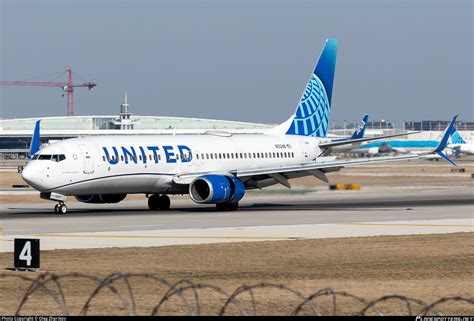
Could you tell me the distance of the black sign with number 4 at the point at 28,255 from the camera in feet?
95.3

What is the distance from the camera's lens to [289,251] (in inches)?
1372

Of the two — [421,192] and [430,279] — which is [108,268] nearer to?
[430,279]

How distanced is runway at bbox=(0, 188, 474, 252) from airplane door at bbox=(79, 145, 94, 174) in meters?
2.25

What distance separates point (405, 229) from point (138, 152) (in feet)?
57.2

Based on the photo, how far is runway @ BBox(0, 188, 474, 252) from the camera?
4022 centimetres

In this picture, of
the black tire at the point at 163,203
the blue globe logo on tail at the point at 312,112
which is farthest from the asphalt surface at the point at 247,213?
the blue globe logo on tail at the point at 312,112

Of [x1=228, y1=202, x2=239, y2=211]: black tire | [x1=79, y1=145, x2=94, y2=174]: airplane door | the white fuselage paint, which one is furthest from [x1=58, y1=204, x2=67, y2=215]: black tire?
[x1=228, y1=202, x2=239, y2=211]: black tire

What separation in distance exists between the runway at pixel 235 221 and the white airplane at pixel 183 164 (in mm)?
1207

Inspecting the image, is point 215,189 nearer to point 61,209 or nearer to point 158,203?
point 158,203

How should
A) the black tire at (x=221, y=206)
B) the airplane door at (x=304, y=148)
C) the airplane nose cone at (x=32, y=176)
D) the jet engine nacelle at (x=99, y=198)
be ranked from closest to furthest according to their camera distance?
the airplane nose cone at (x=32, y=176) → the jet engine nacelle at (x=99, y=198) → the black tire at (x=221, y=206) → the airplane door at (x=304, y=148)

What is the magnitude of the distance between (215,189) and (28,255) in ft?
87.8

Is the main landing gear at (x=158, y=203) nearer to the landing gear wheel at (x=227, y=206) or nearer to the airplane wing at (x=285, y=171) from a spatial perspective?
the airplane wing at (x=285, y=171)

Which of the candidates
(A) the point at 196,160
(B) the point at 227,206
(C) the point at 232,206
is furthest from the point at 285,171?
(A) the point at 196,160

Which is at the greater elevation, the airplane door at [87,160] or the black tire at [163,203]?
the airplane door at [87,160]
